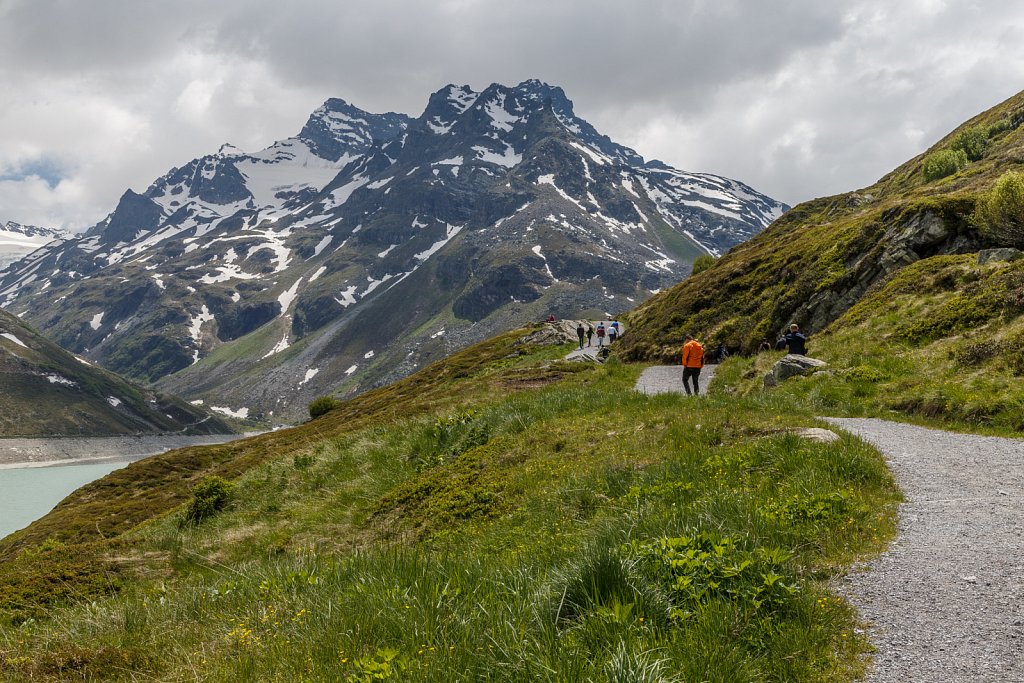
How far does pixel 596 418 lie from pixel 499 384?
16.1 m

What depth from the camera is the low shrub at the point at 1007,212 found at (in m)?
22.4

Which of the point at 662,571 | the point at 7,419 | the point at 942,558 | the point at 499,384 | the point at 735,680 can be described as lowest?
the point at 942,558

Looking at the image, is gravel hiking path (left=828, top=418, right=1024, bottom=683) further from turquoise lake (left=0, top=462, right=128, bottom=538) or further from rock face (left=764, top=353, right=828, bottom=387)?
turquoise lake (left=0, top=462, right=128, bottom=538)

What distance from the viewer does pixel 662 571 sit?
15.0ft

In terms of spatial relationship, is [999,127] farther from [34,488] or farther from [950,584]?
[34,488]

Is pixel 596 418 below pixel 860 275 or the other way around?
below

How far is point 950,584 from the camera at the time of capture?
4.88 metres

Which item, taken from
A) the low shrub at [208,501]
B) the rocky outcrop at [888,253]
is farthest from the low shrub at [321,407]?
the rocky outcrop at [888,253]

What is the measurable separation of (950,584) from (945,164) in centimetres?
5982

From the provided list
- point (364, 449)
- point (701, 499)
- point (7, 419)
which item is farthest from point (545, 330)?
point (7, 419)

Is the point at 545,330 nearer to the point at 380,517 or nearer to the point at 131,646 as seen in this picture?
the point at 380,517

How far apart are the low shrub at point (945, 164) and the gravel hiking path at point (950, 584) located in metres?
54.1

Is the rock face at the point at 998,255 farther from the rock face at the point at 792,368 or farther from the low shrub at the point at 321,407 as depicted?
the low shrub at the point at 321,407

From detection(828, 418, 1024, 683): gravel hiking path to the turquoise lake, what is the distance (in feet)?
368
